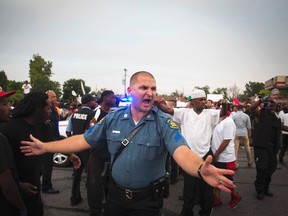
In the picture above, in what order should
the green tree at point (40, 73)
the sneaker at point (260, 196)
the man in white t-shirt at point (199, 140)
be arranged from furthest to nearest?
1. the green tree at point (40, 73)
2. the sneaker at point (260, 196)
3. the man in white t-shirt at point (199, 140)

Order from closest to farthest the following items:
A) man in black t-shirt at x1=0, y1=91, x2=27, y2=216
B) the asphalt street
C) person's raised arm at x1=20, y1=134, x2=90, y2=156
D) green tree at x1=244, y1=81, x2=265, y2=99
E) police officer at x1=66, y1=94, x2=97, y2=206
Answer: man in black t-shirt at x1=0, y1=91, x2=27, y2=216, person's raised arm at x1=20, y1=134, x2=90, y2=156, the asphalt street, police officer at x1=66, y1=94, x2=97, y2=206, green tree at x1=244, y1=81, x2=265, y2=99

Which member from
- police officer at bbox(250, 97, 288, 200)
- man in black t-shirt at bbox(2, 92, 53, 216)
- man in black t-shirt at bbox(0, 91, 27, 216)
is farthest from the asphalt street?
man in black t-shirt at bbox(0, 91, 27, 216)

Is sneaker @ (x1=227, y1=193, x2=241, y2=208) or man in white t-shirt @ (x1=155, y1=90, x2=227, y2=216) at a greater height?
man in white t-shirt @ (x1=155, y1=90, x2=227, y2=216)

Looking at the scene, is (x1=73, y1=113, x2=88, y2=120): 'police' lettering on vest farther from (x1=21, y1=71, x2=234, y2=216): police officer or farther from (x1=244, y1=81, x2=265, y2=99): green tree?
(x1=244, y1=81, x2=265, y2=99): green tree

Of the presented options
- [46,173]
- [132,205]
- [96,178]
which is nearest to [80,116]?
[46,173]

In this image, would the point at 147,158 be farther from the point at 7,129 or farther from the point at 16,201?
the point at 7,129

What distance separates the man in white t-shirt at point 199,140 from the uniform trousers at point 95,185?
4.67ft

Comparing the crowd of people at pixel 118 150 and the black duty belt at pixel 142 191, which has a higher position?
the crowd of people at pixel 118 150

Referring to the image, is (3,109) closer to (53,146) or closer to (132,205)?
(53,146)

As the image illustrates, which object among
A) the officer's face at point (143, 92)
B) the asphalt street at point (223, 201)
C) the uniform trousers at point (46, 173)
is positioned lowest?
the asphalt street at point (223, 201)

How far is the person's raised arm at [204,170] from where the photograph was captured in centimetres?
173

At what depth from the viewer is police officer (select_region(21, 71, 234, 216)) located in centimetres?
247

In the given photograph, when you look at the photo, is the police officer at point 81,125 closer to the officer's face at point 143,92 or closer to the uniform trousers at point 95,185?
the uniform trousers at point 95,185

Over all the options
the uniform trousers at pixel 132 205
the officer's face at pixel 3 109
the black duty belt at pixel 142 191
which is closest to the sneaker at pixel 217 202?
the uniform trousers at pixel 132 205
